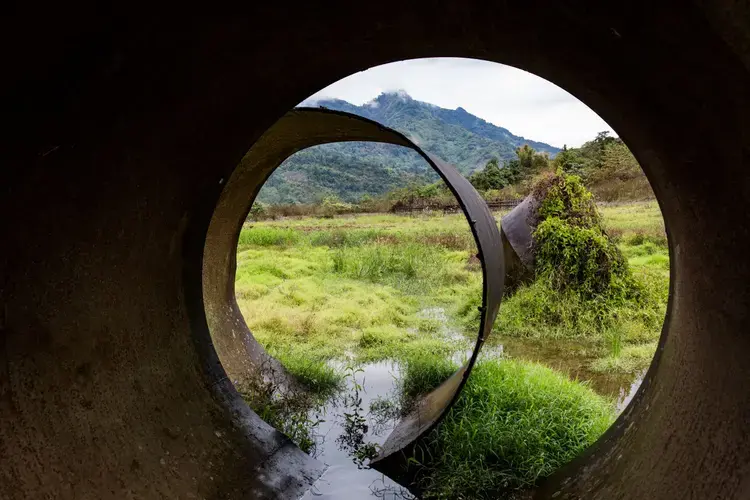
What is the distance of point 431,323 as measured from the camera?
7.20 m

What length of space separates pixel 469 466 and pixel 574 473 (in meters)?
0.68

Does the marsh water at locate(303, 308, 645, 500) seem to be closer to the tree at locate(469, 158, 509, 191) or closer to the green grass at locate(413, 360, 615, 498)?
the green grass at locate(413, 360, 615, 498)

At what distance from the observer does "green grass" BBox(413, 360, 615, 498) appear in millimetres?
3215

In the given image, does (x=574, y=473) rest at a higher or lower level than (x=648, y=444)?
lower

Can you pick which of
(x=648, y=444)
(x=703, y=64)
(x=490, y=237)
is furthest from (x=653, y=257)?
(x=703, y=64)

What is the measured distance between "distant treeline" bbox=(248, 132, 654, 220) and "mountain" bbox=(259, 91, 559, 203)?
10.5 ft

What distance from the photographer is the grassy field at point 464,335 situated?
3545mm

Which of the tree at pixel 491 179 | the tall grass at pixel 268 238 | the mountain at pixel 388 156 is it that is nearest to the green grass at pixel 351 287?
the tall grass at pixel 268 238

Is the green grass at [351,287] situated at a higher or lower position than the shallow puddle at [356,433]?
higher

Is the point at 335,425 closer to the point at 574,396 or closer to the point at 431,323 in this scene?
the point at 574,396

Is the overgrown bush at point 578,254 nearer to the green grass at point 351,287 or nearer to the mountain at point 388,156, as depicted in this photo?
the green grass at point 351,287

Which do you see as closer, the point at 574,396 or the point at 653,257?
the point at 574,396

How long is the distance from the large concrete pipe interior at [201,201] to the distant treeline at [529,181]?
15.2 metres

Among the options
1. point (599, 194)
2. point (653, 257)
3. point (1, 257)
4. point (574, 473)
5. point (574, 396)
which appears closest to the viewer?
point (1, 257)
